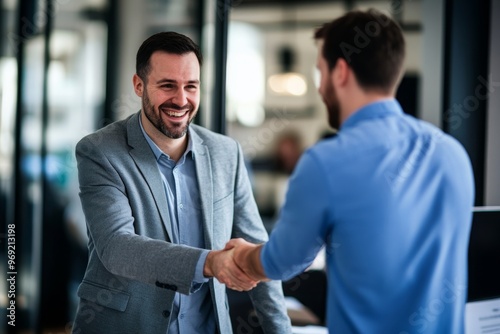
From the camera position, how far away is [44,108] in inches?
171

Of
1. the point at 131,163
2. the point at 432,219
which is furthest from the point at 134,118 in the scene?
the point at 432,219

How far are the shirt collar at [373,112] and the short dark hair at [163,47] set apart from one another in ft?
2.59

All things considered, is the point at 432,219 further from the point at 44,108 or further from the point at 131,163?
the point at 44,108

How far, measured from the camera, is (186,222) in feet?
6.62

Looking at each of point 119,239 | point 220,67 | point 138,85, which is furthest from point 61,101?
point 119,239

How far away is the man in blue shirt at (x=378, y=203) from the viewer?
4.41 ft

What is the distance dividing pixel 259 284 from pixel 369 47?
3.25ft

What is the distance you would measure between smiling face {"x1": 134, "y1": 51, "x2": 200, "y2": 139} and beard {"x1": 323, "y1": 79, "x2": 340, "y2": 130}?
2.11 ft

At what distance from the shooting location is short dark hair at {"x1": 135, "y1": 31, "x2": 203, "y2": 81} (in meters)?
2.02

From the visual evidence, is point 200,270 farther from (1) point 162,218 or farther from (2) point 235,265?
(1) point 162,218

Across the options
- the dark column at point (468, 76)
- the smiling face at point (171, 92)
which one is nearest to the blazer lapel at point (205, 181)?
the smiling face at point (171, 92)

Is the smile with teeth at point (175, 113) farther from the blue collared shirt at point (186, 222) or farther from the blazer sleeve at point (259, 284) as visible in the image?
the blazer sleeve at point (259, 284)

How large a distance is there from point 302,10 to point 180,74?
259 inches

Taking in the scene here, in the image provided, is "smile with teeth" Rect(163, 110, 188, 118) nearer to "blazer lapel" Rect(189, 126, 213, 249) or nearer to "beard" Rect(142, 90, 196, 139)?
"beard" Rect(142, 90, 196, 139)
